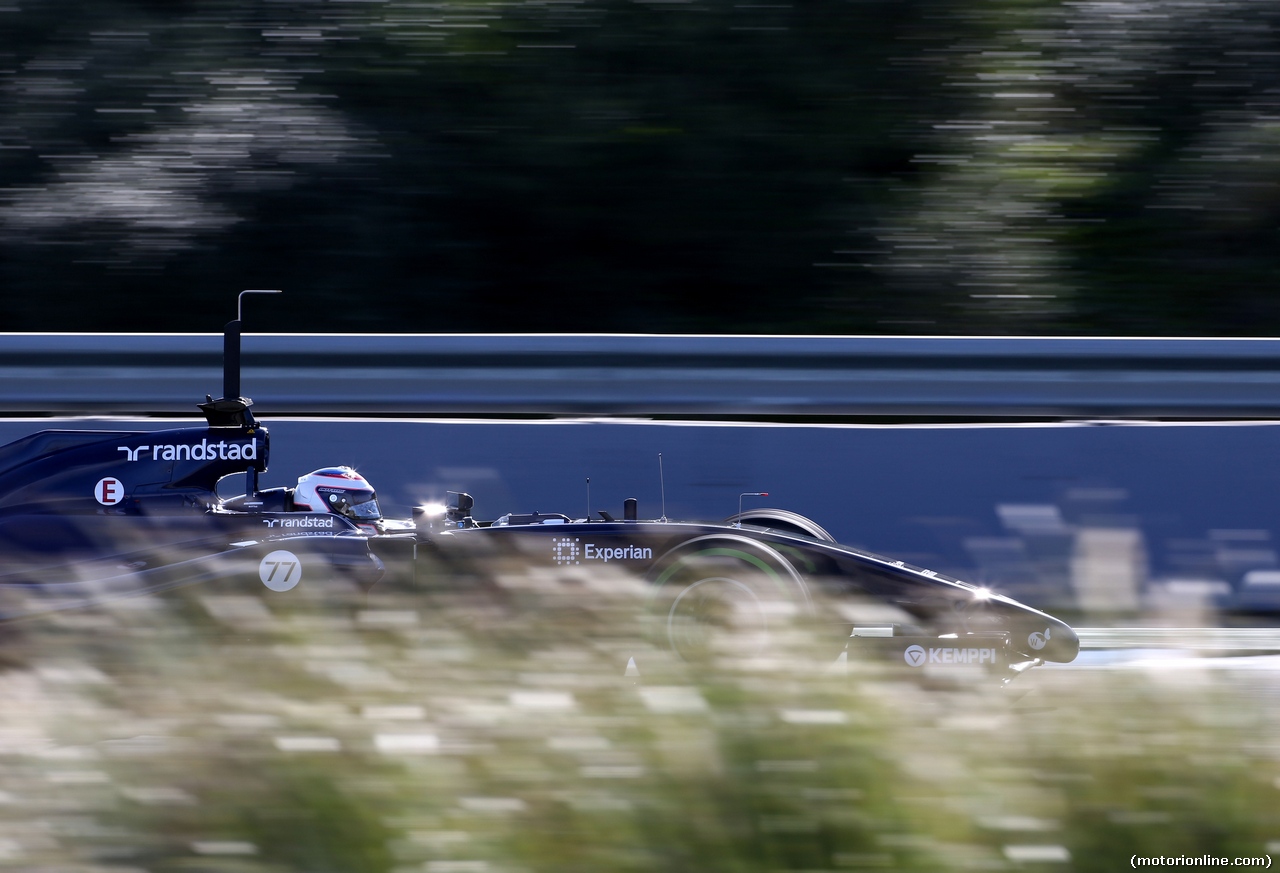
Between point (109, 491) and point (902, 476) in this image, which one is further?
point (902, 476)

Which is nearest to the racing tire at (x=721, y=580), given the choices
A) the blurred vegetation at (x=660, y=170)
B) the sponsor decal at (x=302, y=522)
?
the sponsor decal at (x=302, y=522)

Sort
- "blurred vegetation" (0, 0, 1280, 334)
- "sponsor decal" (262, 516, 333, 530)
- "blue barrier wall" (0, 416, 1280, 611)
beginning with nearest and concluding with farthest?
1. "sponsor decal" (262, 516, 333, 530)
2. "blue barrier wall" (0, 416, 1280, 611)
3. "blurred vegetation" (0, 0, 1280, 334)

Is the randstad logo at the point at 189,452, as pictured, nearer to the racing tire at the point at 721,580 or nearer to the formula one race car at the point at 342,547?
the formula one race car at the point at 342,547

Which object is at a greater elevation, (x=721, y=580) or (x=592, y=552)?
(x=592, y=552)

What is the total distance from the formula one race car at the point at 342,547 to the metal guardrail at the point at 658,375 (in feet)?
4.29

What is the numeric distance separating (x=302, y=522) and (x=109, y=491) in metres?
0.99

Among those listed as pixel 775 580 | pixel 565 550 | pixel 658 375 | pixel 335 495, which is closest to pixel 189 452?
pixel 335 495

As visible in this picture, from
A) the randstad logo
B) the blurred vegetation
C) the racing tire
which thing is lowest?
the racing tire

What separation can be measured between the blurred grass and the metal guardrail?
3893 mm

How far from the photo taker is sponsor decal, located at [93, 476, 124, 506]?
19.0ft

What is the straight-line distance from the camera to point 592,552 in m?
4.98

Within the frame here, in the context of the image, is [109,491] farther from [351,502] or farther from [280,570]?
[280,570]

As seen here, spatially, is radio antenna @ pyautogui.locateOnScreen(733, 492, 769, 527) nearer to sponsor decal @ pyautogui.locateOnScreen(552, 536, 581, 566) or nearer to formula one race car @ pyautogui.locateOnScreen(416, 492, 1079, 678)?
formula one race car @ pyautogui.locateOnScreen(416, 492, 1079, 678)

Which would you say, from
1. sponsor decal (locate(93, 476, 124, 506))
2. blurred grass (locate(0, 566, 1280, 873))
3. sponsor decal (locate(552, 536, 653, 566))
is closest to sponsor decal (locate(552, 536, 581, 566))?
sponsor decal (locate(552, 536, 653, 566))
